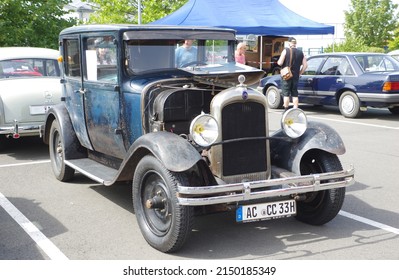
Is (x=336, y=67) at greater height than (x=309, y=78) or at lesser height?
greater

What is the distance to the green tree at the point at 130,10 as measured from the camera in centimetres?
2406

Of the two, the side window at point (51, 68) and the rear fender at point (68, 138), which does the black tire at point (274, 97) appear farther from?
the rear fender at point (68, 138)

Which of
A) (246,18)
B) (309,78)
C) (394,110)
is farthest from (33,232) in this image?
(246,18)

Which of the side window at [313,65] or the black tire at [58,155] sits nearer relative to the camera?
the black tire at [58,155]

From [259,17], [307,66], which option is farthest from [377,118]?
[259,17]

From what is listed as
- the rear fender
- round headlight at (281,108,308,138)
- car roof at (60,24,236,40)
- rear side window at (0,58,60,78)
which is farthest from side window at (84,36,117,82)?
rear side window at (0,58,60,78)

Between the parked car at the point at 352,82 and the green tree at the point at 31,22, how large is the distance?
313 inches

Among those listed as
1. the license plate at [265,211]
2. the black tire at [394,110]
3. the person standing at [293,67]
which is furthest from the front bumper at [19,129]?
the black tire at [394,110]

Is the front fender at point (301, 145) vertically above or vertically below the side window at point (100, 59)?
below

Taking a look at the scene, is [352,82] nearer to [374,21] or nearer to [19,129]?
[19,129]

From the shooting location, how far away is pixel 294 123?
4.75 metres

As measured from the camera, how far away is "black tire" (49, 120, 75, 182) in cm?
638

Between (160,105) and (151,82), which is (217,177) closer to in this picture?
(160,105)

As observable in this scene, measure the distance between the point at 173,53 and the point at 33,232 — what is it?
→ 2307 millimetres
